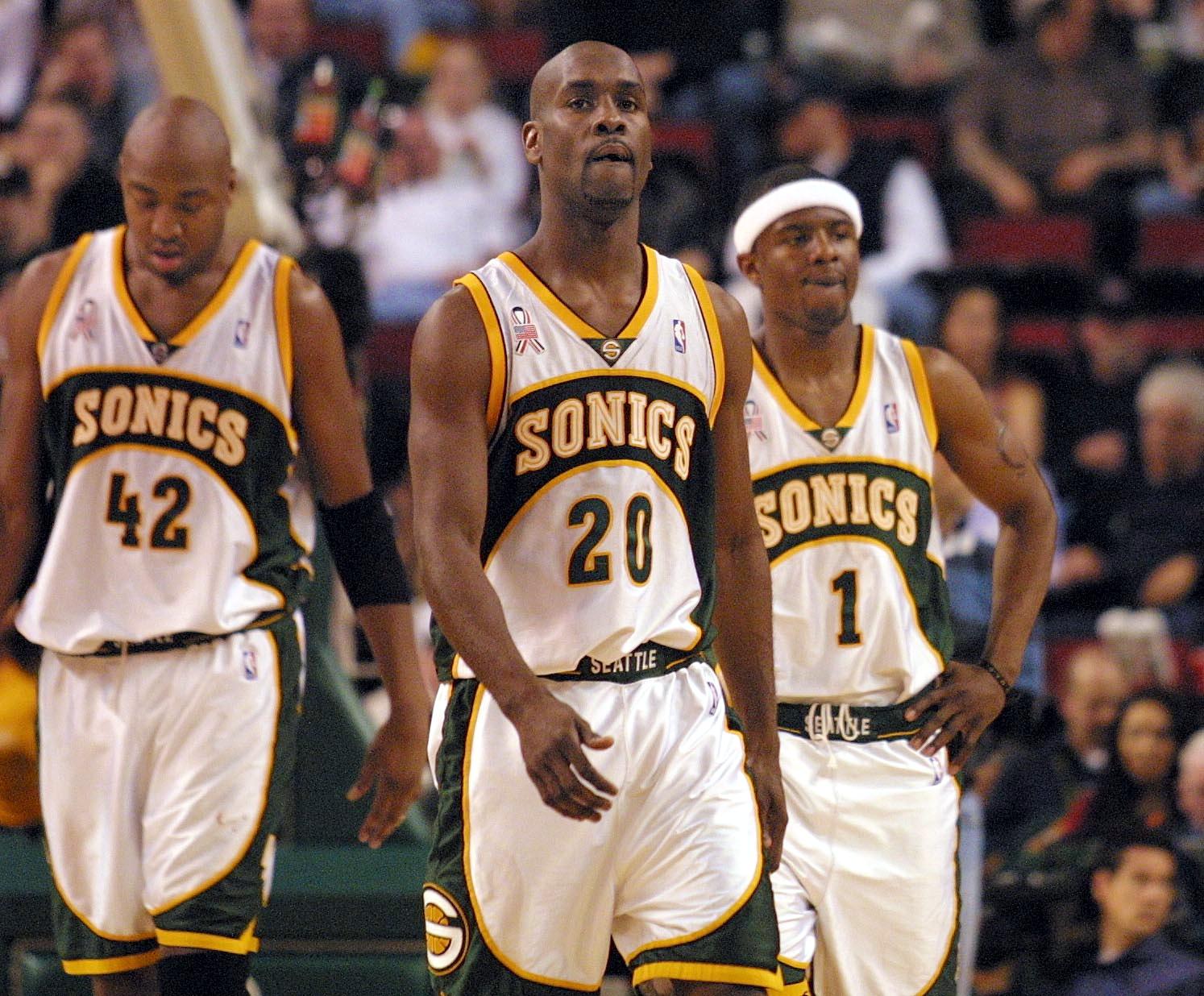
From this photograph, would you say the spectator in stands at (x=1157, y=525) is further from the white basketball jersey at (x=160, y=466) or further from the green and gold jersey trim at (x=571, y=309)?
the green and gold jersey trim at (x=571, y=309)

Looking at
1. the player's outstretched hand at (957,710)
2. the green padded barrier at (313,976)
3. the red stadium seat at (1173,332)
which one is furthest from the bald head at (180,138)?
the red stadium seat at (1173,332)

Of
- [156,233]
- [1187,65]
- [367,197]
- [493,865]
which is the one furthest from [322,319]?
[1187,65]

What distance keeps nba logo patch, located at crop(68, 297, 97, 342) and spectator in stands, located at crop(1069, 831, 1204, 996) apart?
12.1 ft

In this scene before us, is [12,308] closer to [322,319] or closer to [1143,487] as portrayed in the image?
[322,319]

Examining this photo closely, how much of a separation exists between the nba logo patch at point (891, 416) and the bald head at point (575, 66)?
129 centimetres

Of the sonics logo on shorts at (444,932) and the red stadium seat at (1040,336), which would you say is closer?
the sonics logo on shorts at (444,932)

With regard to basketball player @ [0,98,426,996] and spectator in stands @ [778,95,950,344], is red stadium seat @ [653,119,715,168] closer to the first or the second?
spectator in stands @ [778,95,950,344]

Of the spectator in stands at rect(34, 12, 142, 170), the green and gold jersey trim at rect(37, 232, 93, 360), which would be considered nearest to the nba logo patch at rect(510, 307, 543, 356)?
the green and gold jersey trim at rect(37, 232, 93, 360)

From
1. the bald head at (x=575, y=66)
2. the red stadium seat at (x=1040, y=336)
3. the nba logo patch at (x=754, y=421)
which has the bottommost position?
the nba logo patch at (x=754, y=421)

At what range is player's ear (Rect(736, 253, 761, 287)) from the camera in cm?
498

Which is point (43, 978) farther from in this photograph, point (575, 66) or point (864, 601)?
point (575, 66)

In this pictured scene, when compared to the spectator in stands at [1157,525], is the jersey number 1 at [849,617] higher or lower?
lower

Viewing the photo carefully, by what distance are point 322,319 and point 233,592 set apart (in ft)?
2.22

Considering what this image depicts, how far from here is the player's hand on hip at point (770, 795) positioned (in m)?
3.85
